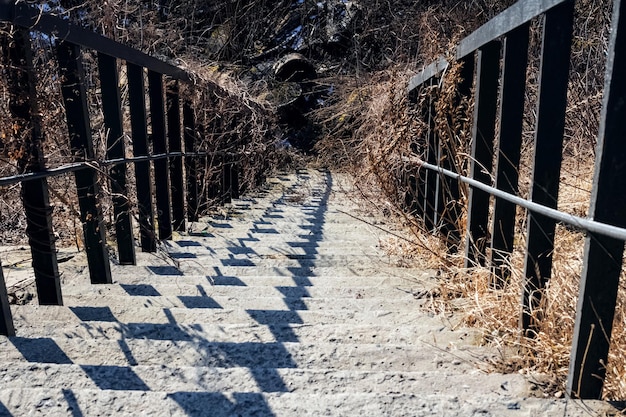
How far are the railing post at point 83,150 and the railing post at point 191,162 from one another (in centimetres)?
315

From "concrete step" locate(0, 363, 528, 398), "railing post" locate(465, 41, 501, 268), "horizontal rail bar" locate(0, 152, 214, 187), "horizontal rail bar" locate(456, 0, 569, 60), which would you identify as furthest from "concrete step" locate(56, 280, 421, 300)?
"horizontal rail bar" locate(456, 0, 569, 60)

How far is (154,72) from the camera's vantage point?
496cm

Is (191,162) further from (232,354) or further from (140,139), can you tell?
(232,354)

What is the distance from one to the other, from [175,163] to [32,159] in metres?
3.15

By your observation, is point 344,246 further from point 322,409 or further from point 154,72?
point 322,409

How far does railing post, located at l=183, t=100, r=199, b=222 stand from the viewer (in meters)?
6.61

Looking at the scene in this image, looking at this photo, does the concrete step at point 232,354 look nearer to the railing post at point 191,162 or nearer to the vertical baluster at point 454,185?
the vertical baluster at point 454,185

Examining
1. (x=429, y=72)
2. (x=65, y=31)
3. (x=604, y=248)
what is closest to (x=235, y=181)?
(x=429, y=72)

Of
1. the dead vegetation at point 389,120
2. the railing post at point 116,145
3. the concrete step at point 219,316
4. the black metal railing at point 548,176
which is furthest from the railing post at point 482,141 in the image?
the railing post at point 116,145

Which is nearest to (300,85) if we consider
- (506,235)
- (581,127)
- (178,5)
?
(178,5)

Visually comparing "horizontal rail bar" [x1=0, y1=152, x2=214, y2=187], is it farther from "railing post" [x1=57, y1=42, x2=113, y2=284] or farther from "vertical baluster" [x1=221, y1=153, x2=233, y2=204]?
"vertical baluster" [x1=221, y1=153, x2=233, y2=204]

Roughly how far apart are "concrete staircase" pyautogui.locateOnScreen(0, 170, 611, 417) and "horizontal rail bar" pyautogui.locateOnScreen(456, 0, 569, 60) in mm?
1335

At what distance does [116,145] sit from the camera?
381 centimetres

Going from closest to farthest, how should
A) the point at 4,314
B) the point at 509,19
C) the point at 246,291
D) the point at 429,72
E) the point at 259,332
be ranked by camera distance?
the point at 4,314 → the point at 509,19 → the point at 259,332 → the point at 246,291 → the point at 429,72
